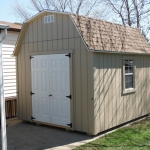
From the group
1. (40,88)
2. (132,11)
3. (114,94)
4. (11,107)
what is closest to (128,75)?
(114,94)

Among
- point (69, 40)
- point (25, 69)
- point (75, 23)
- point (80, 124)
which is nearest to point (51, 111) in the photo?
point (80, 124)

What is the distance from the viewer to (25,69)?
26.3ft

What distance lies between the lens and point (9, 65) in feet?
30.6

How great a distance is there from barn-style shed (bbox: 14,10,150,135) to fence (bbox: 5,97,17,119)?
2.69 ft

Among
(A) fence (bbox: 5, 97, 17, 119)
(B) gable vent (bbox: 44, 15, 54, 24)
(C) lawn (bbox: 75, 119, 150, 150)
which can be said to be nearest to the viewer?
(C) lawn (bbox: 75, 119, 150, 150)

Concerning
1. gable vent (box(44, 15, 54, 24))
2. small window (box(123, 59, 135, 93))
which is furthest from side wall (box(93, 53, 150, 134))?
gable vent (box(44, 15, 54, 24))

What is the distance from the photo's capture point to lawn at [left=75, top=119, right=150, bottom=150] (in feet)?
18.2

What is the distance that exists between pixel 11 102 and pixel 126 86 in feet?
14.1

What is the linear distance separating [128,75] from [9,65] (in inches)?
178

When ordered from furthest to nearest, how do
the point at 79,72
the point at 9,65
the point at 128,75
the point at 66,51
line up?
1. the point at 9,65
2. the point at 128,75
3. the point at 66,51
4. the point at 79,72

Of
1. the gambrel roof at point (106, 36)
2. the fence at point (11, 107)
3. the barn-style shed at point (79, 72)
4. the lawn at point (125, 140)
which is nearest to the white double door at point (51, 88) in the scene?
the barn-style shed at point (79, 72)

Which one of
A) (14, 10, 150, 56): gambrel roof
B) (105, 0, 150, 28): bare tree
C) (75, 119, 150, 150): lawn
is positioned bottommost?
(75, 119, 150, 150): lawn

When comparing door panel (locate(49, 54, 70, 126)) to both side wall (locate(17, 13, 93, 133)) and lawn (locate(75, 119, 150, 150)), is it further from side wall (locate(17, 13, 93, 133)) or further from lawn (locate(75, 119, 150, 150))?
lawn (locate(75, 119, 150, 150))

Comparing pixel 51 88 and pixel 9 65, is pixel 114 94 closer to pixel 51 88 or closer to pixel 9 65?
pixel 51 88
